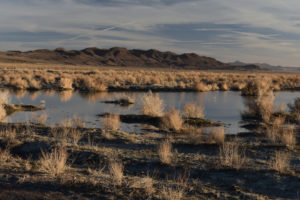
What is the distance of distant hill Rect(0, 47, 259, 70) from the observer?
501 feet

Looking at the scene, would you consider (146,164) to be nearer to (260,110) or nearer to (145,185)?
(145,185)

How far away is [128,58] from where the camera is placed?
168m

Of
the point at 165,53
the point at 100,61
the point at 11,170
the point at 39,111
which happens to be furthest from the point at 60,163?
the point at 165,53

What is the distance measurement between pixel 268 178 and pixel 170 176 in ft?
6.48

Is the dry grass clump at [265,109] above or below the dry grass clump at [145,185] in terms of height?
above

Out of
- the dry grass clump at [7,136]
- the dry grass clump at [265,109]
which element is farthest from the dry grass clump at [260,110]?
the dry grass clump at [7,136]

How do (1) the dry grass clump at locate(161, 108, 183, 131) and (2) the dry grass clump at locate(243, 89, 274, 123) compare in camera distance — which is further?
(2) the dry grass clump at locate(243, 89, 274, 123)

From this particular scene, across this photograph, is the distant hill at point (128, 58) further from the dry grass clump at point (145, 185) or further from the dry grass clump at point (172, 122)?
the dry grass clump at point (145, 185)

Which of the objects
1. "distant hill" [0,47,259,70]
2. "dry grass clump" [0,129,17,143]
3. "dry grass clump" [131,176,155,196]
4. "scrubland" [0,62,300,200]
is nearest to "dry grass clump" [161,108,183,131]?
"scrubland" [0,62,300,200]

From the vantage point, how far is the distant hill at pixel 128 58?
15275cm

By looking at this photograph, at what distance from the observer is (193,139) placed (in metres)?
9.68

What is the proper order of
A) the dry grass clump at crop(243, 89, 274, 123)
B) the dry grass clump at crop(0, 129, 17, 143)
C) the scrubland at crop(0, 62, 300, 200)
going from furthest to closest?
the dry grass clump at crop(243, 89, 274, 123) < the dry grass clump at crop(0, 129, 17, 143) < the scrubland at crop(0, 62, 300, 200)

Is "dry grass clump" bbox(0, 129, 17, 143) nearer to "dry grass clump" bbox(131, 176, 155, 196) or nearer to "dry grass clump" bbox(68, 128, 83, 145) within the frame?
"dry grass clump" bbox(68, 128, 83, 145)

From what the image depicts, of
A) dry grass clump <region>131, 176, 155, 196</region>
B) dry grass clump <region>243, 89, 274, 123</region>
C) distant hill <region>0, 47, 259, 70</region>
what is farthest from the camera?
distant hill <region>0, 47, 259, 70</region>
